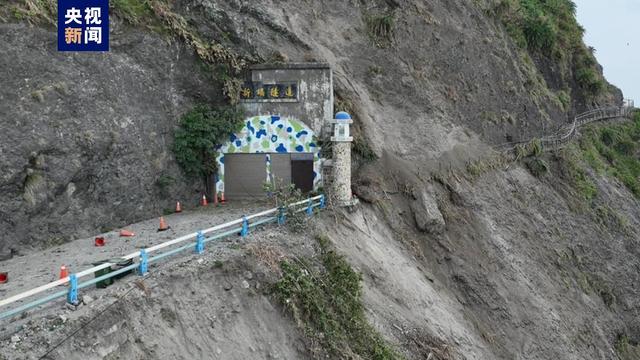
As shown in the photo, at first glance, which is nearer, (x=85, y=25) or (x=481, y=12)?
(x=85, y=25)

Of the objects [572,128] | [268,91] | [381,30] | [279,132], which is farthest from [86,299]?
[572,128]

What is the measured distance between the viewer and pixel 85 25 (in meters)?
17.1

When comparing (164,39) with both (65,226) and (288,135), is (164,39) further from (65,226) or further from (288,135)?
(65,226)

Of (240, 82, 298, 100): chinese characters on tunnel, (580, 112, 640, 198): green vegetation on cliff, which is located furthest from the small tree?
(580, 112, 640, 198): green vegetation on cliff

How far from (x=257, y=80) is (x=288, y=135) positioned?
7.51ft

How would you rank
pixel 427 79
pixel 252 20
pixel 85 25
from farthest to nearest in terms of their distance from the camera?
pixel 427 79, pixel 252 20, pixel 85 25

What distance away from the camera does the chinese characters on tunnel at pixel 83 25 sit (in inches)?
662

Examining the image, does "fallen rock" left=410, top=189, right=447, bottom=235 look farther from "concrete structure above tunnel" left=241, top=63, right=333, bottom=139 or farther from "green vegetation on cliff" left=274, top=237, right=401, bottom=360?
"green vegetation on cliff" left=274, top=237, right=401, bottom=360

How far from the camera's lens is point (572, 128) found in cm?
3647

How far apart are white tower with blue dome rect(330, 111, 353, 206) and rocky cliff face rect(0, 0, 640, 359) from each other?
1.07m

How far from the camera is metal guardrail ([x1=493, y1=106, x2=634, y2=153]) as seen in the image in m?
30.4

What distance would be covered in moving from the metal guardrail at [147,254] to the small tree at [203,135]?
14.1 ft

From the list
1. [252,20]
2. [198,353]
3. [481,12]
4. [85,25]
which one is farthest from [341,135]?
[481,12]

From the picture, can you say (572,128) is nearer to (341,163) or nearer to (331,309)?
(341,163)
